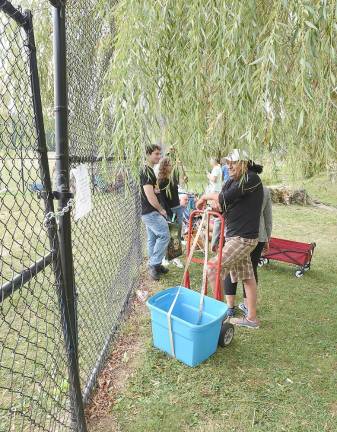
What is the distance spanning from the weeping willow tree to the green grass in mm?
1740

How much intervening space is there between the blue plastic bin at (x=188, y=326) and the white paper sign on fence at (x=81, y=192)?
1.28 metres

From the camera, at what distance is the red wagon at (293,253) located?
185 inches

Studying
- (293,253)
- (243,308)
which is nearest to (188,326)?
(243,308)

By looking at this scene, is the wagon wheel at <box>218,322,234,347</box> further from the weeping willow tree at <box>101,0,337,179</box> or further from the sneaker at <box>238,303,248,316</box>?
the weeping willow tree at <box>101,0,337,179</box>

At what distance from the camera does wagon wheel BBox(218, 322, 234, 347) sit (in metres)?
2.98

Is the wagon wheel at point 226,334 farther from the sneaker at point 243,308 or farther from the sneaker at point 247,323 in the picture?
the sneaker at point 243,308

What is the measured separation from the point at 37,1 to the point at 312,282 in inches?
167

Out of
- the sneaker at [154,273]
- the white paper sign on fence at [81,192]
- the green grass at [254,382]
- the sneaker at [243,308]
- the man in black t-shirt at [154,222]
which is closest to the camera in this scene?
the white paper sign on fence at [81,192]

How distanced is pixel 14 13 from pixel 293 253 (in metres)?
4.39

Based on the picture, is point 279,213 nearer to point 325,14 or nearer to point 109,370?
point 109,370

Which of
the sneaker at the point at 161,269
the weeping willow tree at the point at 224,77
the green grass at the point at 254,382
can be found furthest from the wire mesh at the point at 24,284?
the sneaker at the point at 161,269

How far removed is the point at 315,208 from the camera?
31.4ft

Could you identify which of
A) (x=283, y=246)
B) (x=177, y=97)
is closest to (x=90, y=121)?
(x=177, y=97)

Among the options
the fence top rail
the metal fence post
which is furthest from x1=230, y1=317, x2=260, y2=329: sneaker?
the fence top rail
